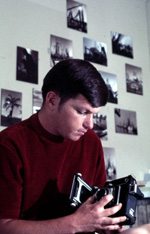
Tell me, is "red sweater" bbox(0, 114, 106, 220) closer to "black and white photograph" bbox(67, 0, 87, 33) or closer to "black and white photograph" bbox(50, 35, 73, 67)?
"black and white photograph" bbox(50, 35, 73, 67)

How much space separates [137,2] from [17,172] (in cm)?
203

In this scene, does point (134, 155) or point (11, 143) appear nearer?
point (11, 143)

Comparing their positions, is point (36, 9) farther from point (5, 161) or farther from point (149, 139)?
point (5, 161)

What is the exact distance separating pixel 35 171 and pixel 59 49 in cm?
119

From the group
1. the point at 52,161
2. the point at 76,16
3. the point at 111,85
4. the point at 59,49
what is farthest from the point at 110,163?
the point at 52,161

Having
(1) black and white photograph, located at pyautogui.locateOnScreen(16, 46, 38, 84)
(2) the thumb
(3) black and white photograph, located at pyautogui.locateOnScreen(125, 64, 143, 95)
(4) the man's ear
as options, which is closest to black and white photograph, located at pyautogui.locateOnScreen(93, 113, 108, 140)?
(3) black and white photograph, located at pyautogui.locateOnScreen(125, 64, 143, 95)

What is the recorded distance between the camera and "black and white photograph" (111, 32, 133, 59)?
2.38 meters

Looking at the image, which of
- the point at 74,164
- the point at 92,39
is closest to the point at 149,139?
the point at 92,39

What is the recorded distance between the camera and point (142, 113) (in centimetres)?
239

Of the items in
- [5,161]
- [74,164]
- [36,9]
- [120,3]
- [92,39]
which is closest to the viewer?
[5,161]

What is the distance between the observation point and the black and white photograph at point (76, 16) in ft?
7.15

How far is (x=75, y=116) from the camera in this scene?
1015 millimetres

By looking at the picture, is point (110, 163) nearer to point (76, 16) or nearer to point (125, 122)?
point (125, 122)

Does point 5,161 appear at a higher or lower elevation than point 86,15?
lower
